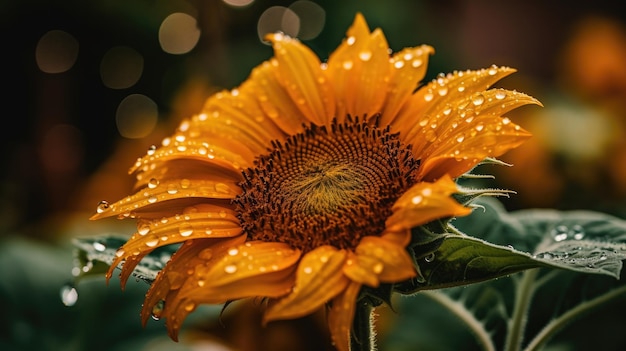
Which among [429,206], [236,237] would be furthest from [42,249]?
[429,206]

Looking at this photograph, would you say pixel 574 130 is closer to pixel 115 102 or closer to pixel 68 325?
pixel 68 325

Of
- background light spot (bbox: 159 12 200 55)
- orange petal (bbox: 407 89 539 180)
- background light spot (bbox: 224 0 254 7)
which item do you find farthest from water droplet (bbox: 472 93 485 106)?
background light spot (bbox: 159 12 200 55)

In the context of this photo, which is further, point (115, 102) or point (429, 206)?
point (115, 102)

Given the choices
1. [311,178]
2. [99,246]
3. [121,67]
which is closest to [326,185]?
[311,178]

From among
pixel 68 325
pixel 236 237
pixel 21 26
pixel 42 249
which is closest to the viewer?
pixel 236 237

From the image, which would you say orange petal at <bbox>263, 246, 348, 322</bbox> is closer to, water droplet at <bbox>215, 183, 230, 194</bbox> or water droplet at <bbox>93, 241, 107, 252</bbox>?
water droplet at <bbox>215, 183, 230, 194</bbox>

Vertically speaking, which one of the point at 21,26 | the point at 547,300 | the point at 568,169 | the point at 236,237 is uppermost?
the point at 21,26

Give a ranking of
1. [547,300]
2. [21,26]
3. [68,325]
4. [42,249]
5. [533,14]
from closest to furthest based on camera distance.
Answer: [547,300] < [68,325] < [42,249] < [21,26] < [533,14]
